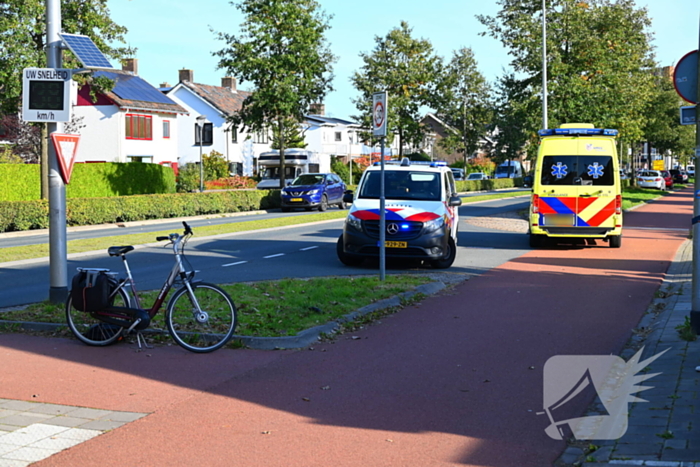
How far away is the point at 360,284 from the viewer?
11594 millimetres

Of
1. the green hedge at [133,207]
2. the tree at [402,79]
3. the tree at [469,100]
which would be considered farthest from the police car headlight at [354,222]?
the tree at [469,100]

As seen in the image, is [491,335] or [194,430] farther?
[491,335]

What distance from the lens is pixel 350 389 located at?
6352 mm

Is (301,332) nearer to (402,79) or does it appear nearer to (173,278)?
(173,278)

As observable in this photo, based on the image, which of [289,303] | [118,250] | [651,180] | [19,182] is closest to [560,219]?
[289,303]

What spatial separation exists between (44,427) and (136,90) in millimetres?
53258

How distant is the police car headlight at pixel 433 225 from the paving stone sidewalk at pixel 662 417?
5860mm

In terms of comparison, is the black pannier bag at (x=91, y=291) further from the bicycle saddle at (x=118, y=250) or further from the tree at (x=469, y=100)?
the tree at (x=469, y=100)

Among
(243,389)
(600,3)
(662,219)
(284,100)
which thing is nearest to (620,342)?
(243,389)

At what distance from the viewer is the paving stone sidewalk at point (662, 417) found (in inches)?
182

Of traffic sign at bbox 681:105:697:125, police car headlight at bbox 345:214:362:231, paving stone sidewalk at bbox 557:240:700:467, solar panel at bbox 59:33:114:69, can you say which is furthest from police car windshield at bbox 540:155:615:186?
solar panel at bbox 59:33:114:69

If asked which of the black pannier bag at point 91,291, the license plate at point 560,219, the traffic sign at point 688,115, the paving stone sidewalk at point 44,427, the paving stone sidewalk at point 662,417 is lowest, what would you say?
the paving stone sidewalk at point 44,427

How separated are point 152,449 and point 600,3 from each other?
3352 centimetres

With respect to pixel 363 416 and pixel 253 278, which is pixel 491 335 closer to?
pixel 363 416
